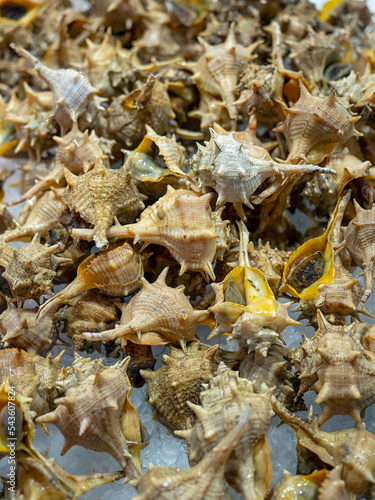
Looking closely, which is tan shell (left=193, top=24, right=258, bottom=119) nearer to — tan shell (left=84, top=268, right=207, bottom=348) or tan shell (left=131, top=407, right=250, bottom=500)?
tan shell (left=84, top=268, right=207, bottom=348)

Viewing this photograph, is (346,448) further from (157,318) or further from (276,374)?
(157,318)

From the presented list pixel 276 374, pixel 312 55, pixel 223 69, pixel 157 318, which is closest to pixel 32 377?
pixel 157 318

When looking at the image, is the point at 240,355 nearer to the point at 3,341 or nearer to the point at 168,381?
the point at 168,381

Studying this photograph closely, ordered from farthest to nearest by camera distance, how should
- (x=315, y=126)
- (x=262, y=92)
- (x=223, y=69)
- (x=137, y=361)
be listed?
(x=223, y=69)
(x=262, y=92)
(x=315, y=126)
(x=137, y=361)

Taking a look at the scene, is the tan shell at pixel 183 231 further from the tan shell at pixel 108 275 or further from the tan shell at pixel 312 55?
the tan shell at pixel 312 55

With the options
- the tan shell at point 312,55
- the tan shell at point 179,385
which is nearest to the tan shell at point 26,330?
the tan shell at point 179,385

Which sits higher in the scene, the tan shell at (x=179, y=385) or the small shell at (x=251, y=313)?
the small shell at (x=251, y=313)

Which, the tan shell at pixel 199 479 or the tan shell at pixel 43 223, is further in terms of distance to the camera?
the tan shell at pixel 43 223
